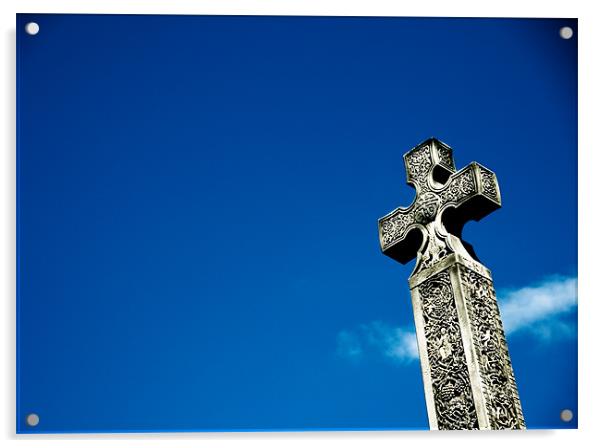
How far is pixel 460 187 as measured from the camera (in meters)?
3.03

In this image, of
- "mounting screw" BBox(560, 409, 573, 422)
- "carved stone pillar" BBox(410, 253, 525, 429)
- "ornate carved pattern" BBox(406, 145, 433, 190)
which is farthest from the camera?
"ornate carved pattern" BBox(406, 145, 433, 190)

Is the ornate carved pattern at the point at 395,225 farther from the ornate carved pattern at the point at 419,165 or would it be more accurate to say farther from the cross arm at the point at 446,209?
the ornate carved pattern at the point at 419,165

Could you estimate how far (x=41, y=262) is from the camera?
3.06 m

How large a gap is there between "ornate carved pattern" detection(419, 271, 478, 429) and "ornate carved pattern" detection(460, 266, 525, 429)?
0.05 metres

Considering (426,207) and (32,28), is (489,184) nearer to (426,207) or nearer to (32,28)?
(426,207)

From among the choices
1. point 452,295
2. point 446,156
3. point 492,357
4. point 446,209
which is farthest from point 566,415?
point 446,156

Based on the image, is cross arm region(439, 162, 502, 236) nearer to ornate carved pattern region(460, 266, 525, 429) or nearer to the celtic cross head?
the celtic cross head

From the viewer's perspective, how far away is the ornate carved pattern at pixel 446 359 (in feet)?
9.25

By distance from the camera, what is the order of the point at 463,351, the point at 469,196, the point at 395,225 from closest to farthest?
1. the point at 463,351
2. the point at 469,196
3. the point at 395,225

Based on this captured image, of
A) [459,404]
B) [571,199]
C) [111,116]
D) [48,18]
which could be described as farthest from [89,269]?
[571,199]

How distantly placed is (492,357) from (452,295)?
0.70 ft

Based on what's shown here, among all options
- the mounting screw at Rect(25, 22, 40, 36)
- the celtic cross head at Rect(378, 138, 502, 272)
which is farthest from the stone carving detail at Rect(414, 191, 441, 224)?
the mounting screw at Rect(25, 22, 40, 36)

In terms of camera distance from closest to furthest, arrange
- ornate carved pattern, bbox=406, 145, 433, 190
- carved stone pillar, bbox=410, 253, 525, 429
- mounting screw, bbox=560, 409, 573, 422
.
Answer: carved stone pillar, bbox=410, 253, 525, 429 < mounting screw, bbox=560, 409, 573, 422 < ornate carved pattern, bbox=406, 145, 433, 190

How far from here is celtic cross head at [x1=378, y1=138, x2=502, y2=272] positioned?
9.84ft
